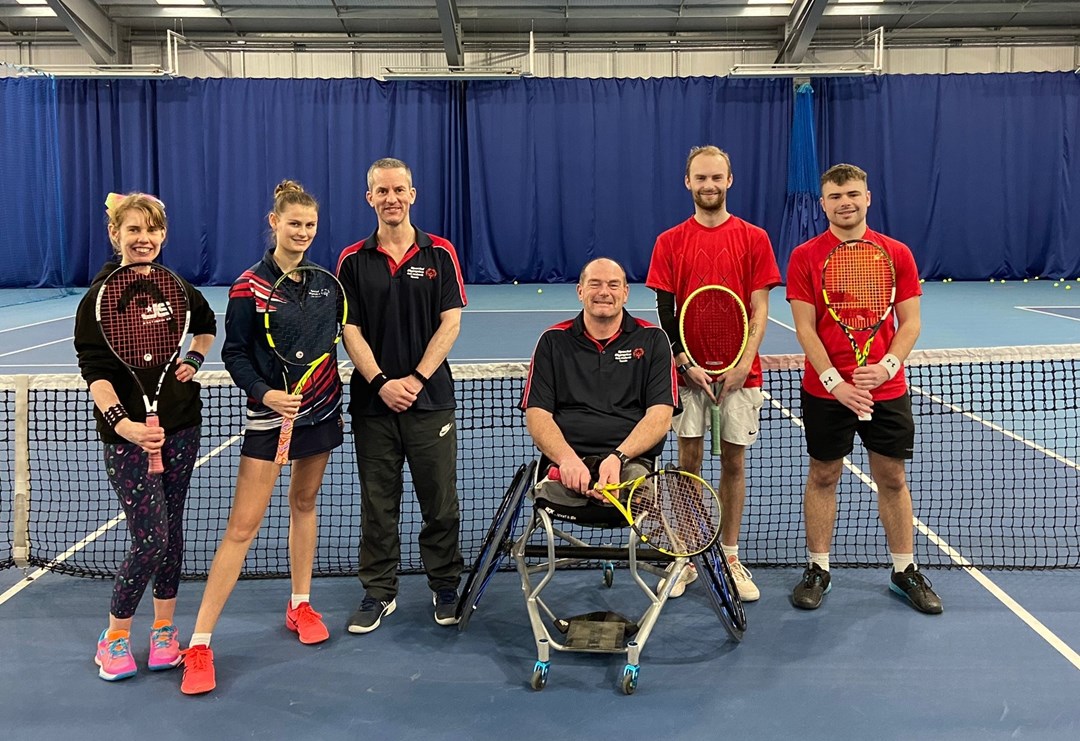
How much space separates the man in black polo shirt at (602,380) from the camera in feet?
10.9

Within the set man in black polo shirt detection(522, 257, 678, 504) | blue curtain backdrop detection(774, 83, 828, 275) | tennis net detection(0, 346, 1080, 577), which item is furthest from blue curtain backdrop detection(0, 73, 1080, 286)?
man in black polo shirt detection(522, 257, 678, 504)

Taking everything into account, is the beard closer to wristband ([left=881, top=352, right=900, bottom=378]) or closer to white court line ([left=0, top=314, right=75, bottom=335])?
wristband ([left=881, top=352, right=900, bottom=378])

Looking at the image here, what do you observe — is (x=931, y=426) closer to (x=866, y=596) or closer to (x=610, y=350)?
(x=866, y=596)

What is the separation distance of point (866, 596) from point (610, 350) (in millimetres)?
1451

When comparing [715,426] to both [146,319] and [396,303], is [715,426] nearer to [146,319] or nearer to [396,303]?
[396,303]


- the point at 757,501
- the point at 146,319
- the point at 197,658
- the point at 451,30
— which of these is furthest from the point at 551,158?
the point at 197,658

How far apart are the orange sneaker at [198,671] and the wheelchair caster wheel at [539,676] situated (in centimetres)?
103

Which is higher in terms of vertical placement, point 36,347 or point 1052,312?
point 1052,312

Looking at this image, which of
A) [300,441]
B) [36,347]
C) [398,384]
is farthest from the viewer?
[36,347]

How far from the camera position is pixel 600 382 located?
134 inches

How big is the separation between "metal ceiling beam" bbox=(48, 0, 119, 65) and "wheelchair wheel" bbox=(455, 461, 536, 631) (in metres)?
15.0

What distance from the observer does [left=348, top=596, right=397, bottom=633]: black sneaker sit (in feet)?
11.2

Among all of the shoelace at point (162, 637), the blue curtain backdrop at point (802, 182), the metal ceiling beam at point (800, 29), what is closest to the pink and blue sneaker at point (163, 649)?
the shoelace at point (162, 637)

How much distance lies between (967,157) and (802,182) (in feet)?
11.2
